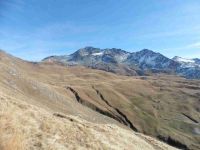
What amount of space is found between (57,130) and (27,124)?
5.53 ft

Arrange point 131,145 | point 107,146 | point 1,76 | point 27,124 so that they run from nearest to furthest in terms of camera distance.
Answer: point 27,124 < point 107,146 < point 131,145 < point 1,76

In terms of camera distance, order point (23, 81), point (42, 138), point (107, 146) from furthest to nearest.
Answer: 1. point (23, 81)
2. point (107, 146)
3. point (42, 138)

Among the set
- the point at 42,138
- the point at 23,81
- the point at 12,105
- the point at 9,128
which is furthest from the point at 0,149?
the point at 23,81

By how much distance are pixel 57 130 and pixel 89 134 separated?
2.31 m

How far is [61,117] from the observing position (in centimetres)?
2611

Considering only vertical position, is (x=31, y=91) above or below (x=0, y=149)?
below

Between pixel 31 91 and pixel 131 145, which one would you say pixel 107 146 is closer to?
pixel 131 145

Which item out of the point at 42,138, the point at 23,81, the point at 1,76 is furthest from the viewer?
the point at 23,81

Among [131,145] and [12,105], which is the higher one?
[12,105]

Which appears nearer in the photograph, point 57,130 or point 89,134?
point 57,130

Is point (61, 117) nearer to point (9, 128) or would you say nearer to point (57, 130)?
point (57, 130)

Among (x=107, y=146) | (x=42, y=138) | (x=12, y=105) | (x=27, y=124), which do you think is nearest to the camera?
(x=42, y=138)

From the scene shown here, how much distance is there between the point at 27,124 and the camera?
2039 centimetres

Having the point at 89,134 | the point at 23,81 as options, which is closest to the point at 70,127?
the point at 89,134
